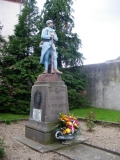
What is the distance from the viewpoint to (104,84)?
37.3ft

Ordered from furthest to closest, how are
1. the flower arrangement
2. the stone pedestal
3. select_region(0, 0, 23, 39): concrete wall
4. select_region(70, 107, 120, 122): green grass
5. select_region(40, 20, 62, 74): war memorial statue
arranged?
select_region(0, 0, 23, 39): concrete wall < select_region(70, 107, 120, 122): green grass < select_region(40, 20, 62, 74): war memorial statue < the stone pedestal < the flower arrangement

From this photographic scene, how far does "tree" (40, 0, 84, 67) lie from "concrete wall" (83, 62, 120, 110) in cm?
109

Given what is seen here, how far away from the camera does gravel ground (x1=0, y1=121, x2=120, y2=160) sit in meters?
4.42

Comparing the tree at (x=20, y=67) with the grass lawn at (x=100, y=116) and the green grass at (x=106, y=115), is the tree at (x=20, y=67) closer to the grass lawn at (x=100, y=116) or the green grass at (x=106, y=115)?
the grass lawn at (x=100, y=116)

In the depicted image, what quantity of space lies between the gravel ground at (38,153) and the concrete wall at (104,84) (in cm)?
343

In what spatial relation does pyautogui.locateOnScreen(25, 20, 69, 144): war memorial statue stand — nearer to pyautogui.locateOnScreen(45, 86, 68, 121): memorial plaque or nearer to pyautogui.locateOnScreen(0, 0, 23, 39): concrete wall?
pyautogui.locateOnScreen(45, 86, 68, 121): memorial plaque

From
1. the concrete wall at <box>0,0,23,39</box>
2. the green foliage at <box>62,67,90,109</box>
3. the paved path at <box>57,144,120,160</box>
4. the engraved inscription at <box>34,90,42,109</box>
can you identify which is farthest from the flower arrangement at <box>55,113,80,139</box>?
the concrete wall at <box>0,0,23,39</box>

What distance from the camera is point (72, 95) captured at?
10.9m

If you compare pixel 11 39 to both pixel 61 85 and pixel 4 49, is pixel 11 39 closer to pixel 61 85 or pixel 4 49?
pixel 4 49

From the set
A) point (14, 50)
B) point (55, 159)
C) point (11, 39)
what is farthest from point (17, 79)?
point (55, 159)

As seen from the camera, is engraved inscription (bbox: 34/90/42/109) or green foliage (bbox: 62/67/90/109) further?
green foliage (bbox: 62/67/90/109)

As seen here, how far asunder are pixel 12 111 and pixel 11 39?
3.88 meters

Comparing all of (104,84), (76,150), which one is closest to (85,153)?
(76,150)

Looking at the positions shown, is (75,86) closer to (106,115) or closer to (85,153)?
(106,115)
